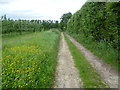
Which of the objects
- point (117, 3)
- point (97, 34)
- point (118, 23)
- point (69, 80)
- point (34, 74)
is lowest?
point (69, 80)

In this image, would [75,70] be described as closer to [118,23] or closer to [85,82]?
[85,82]

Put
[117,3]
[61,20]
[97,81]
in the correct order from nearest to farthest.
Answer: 1. [97,81]
2. [117,3]
3. [61,20]

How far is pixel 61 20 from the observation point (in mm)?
63656

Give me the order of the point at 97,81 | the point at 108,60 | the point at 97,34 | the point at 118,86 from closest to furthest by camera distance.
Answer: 1. the point at 118,86
2. the point at 97,81
3. the point at 108,60
4. the point at 97,34

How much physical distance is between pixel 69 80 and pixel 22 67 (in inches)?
81.9

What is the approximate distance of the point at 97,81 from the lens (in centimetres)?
430

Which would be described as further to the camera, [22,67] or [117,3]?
[117,3]

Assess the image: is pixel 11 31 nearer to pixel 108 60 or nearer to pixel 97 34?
pixel 97 34

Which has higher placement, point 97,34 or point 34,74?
point 97,34

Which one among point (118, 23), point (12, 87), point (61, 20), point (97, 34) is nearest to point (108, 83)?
point (118, 23)

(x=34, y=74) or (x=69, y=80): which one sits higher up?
(x=34, y=74)

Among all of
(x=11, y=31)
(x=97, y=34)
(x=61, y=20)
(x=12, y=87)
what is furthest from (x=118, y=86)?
(x=61, y=20)

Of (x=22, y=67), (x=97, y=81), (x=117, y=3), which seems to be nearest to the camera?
(x=97, y=81)

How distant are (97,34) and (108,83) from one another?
20.0 feet
